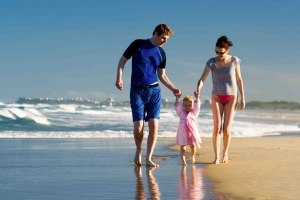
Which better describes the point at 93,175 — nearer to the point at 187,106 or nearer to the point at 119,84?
the point at 119,84

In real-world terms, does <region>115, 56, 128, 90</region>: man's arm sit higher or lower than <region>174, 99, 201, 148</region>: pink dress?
higher

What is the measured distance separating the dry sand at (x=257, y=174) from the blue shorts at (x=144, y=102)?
1.06 m

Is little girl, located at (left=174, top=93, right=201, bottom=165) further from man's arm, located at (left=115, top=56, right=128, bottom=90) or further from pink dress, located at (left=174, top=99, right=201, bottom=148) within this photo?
man's arm, located at (left=115, top=56, right=128, bottom=90)

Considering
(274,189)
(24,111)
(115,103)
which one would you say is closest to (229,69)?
(274,189)

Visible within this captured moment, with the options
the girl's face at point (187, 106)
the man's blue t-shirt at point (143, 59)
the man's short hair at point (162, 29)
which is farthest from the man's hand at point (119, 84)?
the girl's face at point (187, 106)

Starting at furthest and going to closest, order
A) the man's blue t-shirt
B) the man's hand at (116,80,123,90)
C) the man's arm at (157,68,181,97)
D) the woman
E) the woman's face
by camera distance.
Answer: the woman, the woman's face, the man's arm at (157,68,181,97), the man's blue t-shirt, the man's hand at (116,80,123,90)

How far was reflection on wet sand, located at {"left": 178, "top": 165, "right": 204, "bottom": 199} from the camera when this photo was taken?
207 inches

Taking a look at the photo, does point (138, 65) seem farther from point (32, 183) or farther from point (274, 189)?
point (274, 189)

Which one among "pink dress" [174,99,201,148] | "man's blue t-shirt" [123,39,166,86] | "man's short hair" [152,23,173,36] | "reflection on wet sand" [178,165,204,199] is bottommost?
"reflection on wet sand" [178,165,204,199]

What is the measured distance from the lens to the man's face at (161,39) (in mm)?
7564

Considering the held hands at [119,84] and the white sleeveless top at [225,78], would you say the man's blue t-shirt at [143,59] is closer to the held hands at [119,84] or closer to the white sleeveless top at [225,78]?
the held hands at [119,84]

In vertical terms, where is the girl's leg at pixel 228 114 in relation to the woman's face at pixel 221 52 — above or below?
below

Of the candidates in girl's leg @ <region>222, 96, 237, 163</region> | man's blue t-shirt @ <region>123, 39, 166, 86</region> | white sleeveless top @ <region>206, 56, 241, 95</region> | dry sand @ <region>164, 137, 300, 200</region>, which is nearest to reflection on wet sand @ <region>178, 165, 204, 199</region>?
dry sand @ <region>164, 137, 300, 200</region>

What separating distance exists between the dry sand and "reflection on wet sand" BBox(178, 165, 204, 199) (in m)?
0.13
